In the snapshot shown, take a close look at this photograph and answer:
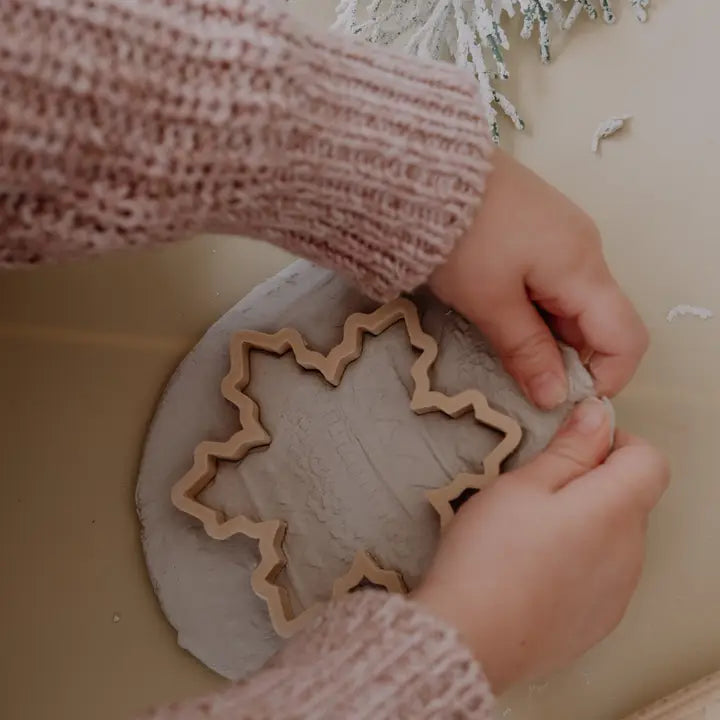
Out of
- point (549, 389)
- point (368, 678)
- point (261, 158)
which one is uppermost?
point (261, 158)

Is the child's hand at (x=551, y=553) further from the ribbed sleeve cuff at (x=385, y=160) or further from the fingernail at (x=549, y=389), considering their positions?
the ribbed sleeve cuff at (x=385, y=160)

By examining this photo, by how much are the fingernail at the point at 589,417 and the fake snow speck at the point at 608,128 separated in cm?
20

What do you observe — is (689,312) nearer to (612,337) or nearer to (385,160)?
(612,337)

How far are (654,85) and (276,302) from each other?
305mm

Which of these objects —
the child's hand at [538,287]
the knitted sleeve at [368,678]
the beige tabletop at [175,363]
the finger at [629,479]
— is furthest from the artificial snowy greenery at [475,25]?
the knitted sleeve at [368,678]

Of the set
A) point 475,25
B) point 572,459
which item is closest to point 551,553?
point 572,459

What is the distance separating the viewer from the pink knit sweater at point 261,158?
0.46 m

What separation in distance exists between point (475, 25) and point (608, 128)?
4.7 inches

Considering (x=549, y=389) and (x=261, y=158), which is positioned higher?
(x=261, y=158)

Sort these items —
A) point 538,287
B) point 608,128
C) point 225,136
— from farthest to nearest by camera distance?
1. point 608,128
2. point 538,287
3. point 225,136

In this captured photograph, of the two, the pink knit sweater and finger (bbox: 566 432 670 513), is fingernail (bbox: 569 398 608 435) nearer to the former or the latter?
finger (bbox: 566 432 670 513)

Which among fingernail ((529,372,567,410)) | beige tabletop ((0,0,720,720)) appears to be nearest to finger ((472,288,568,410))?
fingernail ((529,372,567,410))

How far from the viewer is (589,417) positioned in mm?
613

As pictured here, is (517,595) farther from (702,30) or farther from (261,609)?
(702,30)
